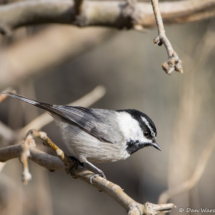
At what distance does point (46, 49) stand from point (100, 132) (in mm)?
1851

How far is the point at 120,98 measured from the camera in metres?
5.27

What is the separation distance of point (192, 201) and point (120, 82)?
2828mm

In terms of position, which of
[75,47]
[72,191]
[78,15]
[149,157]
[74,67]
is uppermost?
[74,67]

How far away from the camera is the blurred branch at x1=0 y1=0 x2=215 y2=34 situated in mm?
2926

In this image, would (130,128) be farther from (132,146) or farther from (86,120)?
(86,120)

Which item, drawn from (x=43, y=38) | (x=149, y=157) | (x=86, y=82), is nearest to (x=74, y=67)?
(x=86, y=82)

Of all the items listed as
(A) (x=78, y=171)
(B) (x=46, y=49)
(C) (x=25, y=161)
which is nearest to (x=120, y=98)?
(B) (x=46, y=49)

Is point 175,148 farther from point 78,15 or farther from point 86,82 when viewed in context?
point 86,82

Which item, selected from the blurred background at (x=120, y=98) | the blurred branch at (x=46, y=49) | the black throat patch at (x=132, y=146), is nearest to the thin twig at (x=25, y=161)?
the black throat patch at (x=132, y=146)

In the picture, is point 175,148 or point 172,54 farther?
point 175,148

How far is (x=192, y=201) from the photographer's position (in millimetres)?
3107

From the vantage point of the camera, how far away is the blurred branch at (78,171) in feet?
4.17

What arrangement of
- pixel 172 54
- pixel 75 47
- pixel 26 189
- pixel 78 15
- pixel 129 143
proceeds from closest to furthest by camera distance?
pixel 172 54, pixel 129 143, pixel 78 15, pixel 75 47, pixel 26 189

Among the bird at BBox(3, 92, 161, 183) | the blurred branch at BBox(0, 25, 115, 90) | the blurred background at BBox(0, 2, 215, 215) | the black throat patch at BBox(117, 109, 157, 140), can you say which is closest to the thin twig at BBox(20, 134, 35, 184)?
the bird at BBox(3, 92, 161, 183)
